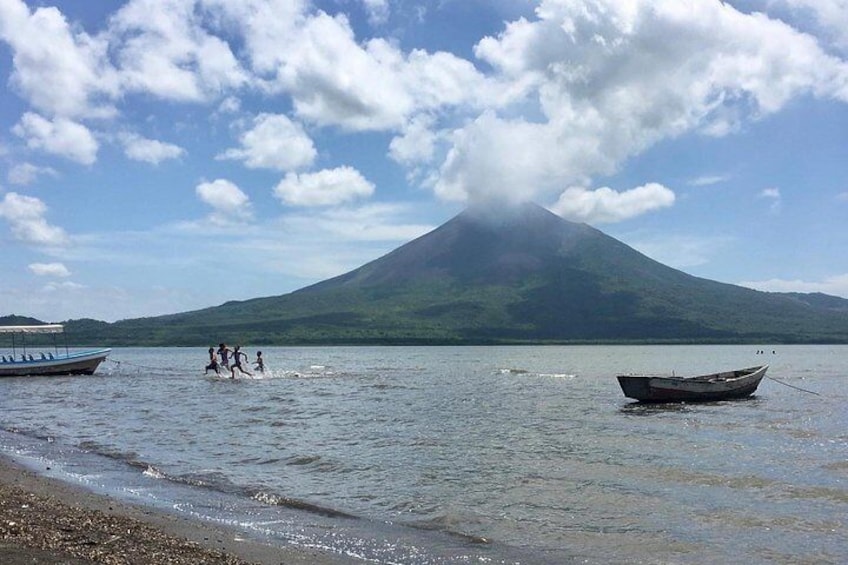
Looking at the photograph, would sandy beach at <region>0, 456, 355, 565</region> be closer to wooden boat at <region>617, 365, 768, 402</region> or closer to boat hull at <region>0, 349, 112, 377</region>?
wooden boat at <region>617, 365, 768, 402</region>

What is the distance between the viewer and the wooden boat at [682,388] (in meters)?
39.3

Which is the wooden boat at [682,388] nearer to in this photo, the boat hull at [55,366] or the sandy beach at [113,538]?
the sandy beach at [113,538]

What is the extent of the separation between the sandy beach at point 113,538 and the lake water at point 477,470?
2.37 ft

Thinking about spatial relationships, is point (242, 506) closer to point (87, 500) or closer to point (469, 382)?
point (87, 500)

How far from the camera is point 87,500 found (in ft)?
47.9

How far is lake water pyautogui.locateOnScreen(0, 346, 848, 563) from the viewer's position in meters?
13.2

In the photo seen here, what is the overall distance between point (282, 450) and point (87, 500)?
29.3 ft

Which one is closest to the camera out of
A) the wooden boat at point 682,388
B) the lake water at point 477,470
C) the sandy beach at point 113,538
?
the sandy beach at point 113,538

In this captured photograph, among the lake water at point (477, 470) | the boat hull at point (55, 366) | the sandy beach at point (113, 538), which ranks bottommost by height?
the lake water at point (477, 470)

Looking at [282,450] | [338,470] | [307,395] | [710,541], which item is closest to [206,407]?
[307,395]

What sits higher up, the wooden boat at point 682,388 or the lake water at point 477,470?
the wooden boat at point 682,388

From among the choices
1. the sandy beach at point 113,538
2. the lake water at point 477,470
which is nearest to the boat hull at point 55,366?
the lake water at point 477,470

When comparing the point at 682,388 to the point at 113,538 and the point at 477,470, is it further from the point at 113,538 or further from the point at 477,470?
the point at 113,538

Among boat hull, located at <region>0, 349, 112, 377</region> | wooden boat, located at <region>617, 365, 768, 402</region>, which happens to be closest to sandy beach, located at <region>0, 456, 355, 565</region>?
wooden boat, located at <region>617, 365, 768, 402</region>
